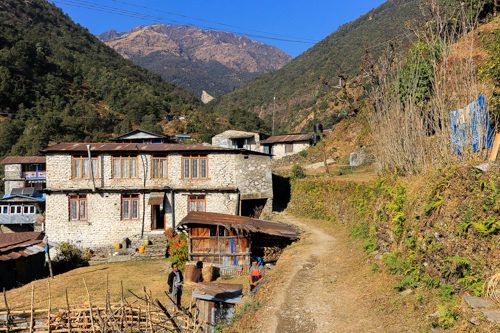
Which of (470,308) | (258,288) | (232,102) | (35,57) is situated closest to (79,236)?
(258,288)

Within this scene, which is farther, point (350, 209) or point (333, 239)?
point (350, 209)

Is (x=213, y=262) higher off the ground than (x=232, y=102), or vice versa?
(x=232, y=102)

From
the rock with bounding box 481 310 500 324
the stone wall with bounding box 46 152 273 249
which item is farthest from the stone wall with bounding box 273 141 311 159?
the rock with bounding box 481 310 500 324

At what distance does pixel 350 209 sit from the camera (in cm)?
1741

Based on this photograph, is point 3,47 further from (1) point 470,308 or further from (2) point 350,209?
(1) point 470,308

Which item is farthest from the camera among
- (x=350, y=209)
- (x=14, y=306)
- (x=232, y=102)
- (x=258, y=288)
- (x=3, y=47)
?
(x=232, y=102)

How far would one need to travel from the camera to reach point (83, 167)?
70.2 feet

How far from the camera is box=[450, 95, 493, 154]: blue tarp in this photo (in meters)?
8.22

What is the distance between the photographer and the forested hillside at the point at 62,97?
176 feet

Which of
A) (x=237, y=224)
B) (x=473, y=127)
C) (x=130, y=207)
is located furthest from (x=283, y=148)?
(x=473, y=127)

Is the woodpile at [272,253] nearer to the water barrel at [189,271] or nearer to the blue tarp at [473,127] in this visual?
the water barrel at [189,271]

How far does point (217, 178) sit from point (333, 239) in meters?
9.29

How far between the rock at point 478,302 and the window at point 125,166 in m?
19.8

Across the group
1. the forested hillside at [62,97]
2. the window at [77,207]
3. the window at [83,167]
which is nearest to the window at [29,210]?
the window at [77,207]
